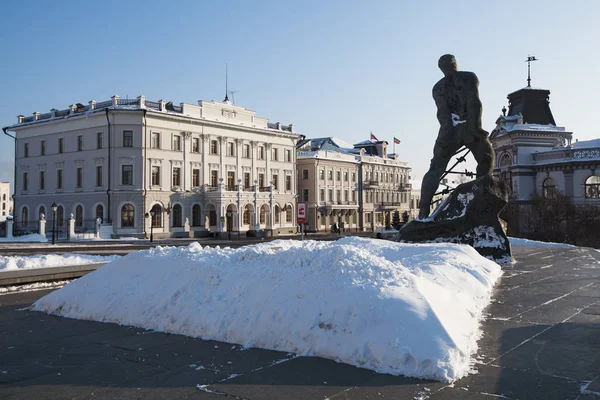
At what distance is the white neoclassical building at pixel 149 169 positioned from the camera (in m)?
47.0

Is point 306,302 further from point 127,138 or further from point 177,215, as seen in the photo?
point 177,215

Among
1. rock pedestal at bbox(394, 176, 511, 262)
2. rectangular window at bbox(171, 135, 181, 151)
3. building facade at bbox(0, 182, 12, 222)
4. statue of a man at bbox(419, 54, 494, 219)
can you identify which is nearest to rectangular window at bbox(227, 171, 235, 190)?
rectangular window at bbox(171, 135, 181, 151)

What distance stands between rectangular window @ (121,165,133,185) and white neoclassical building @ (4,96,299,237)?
0.09 meters

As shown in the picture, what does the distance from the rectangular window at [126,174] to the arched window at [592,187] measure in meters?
47.2

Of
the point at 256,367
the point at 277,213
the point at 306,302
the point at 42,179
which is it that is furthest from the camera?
the point at 277,213

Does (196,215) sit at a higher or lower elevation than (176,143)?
lower

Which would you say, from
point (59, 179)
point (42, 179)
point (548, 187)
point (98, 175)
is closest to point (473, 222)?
point (98, 175)

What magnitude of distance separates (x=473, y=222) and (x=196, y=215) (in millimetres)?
40066

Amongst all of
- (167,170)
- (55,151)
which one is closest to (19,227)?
(55,151)

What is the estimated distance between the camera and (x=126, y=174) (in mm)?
47500

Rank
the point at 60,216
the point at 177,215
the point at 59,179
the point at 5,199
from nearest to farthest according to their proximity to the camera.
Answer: the point at 60,216, the point at 177,215, the point at 59,179, the point at 5,199

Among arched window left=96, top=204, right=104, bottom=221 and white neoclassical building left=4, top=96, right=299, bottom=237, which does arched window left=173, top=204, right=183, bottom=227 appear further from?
arched window left=96, top=204, right=104, bottom=221

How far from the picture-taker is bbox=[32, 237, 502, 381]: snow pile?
541cm

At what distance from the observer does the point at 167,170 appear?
49.5 meters
